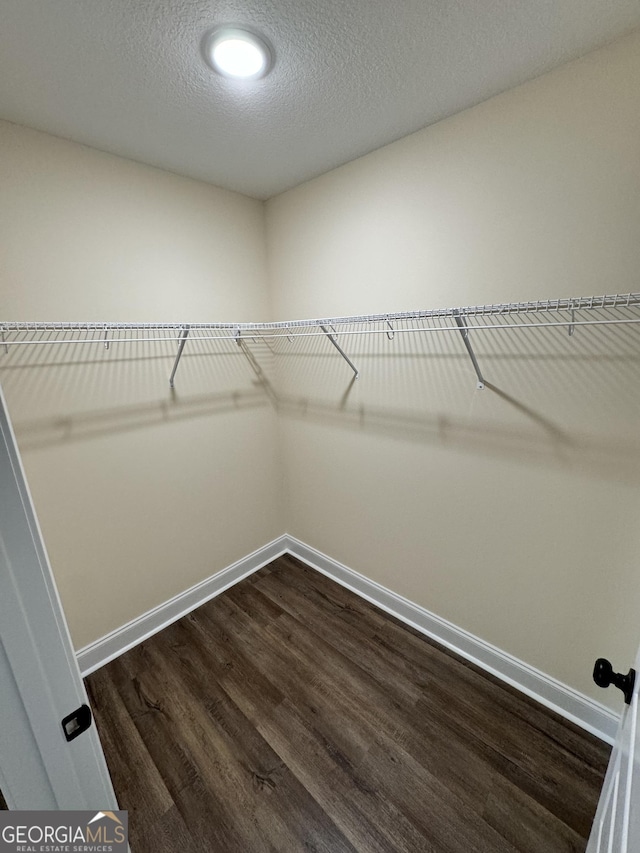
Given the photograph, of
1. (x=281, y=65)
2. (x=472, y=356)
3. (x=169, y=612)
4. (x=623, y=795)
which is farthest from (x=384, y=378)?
(x=169, y=612)

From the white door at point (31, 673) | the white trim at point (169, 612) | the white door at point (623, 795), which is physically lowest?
the white trim at point (169, 612)

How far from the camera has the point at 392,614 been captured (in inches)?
83.0

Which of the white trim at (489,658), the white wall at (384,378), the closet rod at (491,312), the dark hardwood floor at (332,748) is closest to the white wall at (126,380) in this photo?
the white wall at (384,378)

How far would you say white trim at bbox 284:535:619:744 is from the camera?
1461mm

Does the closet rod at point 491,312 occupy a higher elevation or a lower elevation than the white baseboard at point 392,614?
higher

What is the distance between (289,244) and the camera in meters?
2.14

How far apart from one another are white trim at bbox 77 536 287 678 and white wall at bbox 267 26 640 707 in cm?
86

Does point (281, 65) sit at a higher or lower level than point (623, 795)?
higher

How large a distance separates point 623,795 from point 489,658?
3.90 ft

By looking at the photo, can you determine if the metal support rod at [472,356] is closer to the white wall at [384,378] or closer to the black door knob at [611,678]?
the white wall at [384,378]

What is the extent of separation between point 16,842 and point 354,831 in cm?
104

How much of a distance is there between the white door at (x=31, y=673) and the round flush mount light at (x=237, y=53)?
1170mm

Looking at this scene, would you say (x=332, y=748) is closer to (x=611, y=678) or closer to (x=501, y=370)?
(x=611, y=678)

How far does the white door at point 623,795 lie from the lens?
0.57 m
